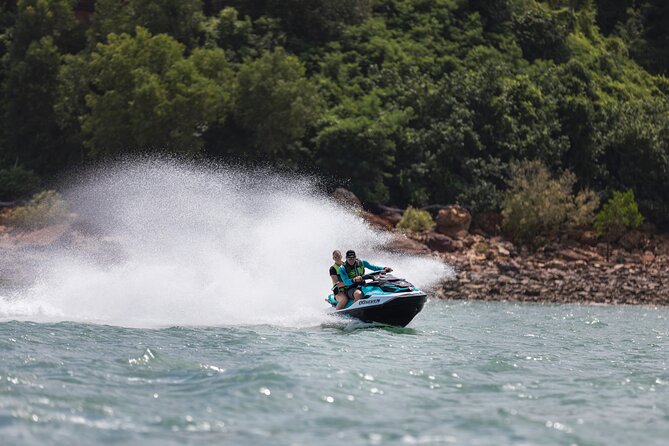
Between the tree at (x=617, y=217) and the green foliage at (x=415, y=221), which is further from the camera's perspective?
the tree at (x=617, y=217)

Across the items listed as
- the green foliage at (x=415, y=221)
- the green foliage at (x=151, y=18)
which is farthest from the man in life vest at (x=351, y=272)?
the green foliage at (x=151, y=18)

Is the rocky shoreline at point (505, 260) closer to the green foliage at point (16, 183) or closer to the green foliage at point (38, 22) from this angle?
the green foliage at point (16, 183)

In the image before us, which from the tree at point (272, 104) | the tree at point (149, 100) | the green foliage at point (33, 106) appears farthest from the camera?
the green foliage at point (33, 106)

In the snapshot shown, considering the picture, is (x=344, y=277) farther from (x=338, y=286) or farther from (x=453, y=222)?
(x=453, y=222)

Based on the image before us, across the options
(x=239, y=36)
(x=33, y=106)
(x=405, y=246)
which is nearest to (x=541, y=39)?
(x=239, y=36)

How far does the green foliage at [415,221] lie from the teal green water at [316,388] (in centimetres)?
2795

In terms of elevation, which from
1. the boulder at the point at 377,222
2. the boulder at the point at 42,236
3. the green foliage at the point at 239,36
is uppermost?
the green foliage at the point at 239,36

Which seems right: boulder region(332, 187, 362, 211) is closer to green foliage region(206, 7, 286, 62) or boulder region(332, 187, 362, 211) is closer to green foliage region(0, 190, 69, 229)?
green foliage region(0, 190, 69, 229)

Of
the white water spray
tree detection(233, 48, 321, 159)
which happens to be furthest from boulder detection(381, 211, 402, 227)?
tree detection(233, 48, 321, 159)

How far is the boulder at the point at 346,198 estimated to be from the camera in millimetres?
48969

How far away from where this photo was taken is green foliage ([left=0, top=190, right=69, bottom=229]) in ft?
157

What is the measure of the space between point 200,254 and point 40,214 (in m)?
16.3

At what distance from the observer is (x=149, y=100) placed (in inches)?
1919

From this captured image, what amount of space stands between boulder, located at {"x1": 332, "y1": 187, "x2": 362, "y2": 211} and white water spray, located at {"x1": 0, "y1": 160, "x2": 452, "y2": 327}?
2.05 feet
